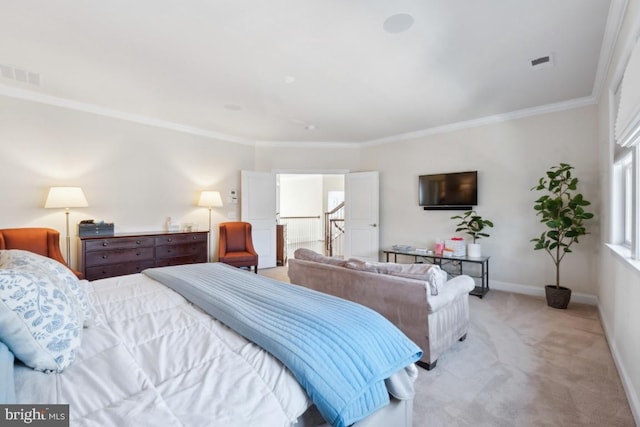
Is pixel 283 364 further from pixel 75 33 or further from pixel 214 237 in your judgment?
pixel 214 237

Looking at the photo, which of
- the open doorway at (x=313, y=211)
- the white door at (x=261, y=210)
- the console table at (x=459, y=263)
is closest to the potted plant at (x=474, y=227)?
the console table at (x=459, y=263)

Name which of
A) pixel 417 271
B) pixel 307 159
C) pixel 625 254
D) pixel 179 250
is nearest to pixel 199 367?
pixel 417 271

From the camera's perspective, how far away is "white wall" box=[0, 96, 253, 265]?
349cm

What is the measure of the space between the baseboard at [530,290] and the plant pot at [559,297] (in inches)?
17.5

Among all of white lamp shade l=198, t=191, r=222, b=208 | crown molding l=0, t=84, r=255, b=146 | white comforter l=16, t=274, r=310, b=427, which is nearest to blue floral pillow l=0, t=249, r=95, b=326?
white comforter l=16, t=274, r=310, b=427

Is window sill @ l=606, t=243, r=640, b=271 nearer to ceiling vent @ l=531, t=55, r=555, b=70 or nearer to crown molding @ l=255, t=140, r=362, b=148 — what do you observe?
ceiling vent @ l=531, t=55, r=555, b=70

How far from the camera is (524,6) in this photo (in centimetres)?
205

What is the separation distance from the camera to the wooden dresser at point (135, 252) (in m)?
3.58

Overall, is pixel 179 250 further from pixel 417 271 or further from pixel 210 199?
pixel 417 271

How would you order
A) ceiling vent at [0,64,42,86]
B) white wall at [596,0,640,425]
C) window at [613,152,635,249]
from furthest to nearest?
ceiling vent at [0,64,42,86] < window at [613,152,635,249] < white wall at [596,0,640,425]

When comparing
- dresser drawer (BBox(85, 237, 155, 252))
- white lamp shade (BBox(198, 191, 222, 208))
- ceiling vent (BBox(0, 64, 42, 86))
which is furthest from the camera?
white lamp shade (BBox(198, 191, 222, 208))

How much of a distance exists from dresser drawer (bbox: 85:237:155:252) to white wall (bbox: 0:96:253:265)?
1.86ft

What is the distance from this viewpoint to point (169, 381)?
96cm

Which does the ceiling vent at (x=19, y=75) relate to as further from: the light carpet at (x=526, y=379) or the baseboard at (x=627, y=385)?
the baseboard at (x=627, y=385)
